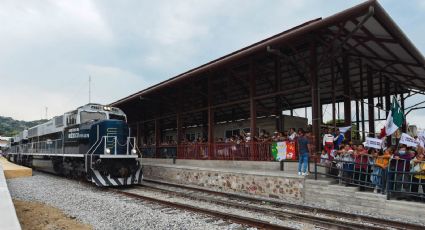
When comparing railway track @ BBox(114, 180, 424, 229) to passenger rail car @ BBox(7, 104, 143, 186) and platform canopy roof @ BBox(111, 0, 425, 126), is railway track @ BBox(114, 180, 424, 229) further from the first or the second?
platform canopy roof @ BBox(111, 0, 425, 126)

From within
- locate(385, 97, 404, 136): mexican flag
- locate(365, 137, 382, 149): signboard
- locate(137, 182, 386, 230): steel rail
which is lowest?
locate(137, 182, 386, 230): steel rail

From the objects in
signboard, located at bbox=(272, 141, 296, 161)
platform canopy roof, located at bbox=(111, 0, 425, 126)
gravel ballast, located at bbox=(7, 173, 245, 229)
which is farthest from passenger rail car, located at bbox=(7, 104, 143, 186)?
signboard, located at bbox=(272, 141, 296, 161)

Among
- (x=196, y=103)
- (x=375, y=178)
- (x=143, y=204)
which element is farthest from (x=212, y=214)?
(x=196, y=103)

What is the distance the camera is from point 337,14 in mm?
11164

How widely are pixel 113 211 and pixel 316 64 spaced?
8.73 m

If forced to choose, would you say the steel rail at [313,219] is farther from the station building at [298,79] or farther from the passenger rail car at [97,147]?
the passenger rail car at [97,147]

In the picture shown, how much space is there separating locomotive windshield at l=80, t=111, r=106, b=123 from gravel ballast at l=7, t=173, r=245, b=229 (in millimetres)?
3184

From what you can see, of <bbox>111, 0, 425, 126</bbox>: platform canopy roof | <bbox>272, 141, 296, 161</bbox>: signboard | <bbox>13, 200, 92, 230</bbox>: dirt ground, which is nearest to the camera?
<bbox>13, 200, 92, 230</bbox>: dirt ground

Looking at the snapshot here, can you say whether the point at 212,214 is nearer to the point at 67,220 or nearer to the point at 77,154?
the point at 67,220

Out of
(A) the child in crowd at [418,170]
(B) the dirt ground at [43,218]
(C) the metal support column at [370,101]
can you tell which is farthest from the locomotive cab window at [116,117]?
(C) the metal support column at [370,101]

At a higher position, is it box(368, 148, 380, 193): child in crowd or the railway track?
box(368, 148, 380, 193): child in crowd

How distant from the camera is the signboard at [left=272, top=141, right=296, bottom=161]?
13.2 m

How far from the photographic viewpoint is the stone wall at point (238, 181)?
11617mm

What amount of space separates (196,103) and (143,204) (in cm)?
1733
